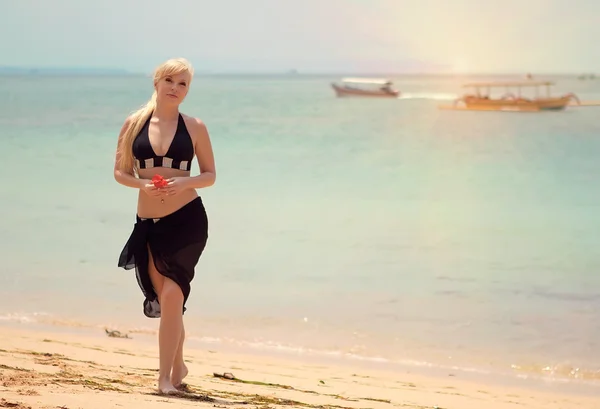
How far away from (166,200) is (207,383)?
1.27 metres

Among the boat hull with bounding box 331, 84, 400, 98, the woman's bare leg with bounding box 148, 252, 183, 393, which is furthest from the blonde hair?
the boat hull with bounding box 331, 84, 400, 98

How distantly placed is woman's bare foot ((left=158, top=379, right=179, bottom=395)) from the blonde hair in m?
0.98

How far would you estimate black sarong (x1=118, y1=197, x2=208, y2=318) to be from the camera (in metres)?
4.34

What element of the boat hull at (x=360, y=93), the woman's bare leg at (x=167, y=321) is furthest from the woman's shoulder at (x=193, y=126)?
the boat hull at (x=360, y=93)

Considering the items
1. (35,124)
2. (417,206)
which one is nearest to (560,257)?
(417,206)

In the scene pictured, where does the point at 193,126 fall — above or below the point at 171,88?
below

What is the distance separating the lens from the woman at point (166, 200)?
436cm

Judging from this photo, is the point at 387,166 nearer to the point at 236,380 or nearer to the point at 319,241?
the point at 319,241

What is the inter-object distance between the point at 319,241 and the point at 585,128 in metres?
30.8

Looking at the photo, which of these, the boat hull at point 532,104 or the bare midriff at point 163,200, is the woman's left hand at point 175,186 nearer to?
the bare midriff at point 163,200

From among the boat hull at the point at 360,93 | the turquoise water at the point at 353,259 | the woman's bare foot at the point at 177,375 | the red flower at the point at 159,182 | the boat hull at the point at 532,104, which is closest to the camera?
the red flower at the point at 159,182

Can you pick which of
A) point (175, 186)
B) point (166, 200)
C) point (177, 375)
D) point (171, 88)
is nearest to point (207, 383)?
point (177, 375)

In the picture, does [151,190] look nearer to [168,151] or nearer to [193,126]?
[168,151]

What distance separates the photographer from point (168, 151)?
14.3 ft
